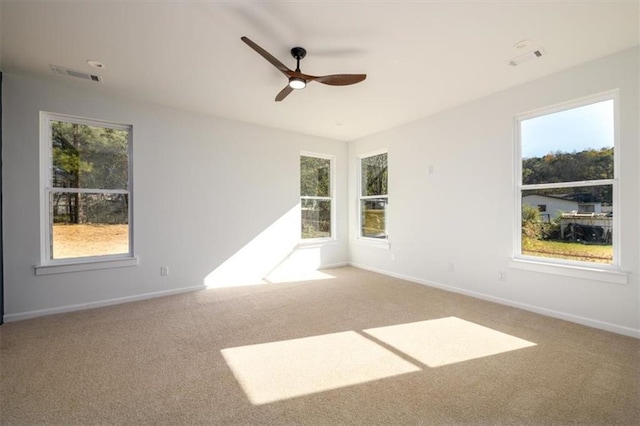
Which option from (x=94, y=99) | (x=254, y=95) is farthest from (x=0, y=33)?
(x=254, y=95)

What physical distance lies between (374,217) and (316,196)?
4.09 feet

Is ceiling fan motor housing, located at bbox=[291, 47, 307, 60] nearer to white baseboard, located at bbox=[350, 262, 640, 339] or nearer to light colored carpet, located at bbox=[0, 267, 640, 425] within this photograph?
light colored carpet, located at bbox=[0, 267, 640, 425]

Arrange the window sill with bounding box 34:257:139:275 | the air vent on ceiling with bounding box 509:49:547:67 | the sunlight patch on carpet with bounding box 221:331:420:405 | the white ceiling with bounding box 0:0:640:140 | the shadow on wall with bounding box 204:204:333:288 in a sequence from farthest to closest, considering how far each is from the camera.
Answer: the shadow on wall with bounding box 204:204:333:288 → the window sill with bounding box 34:257:139:275 → the air vent on ceiling with bounding box 509:49:547:67 → the white ceiling with bounding box 0:0:640:140 → the sunlight patch on carpet with bounding box 221:331:420:405

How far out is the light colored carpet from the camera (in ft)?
5.58

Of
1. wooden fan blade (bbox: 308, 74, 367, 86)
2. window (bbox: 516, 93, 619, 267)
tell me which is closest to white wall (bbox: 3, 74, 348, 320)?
wooden fan blade (bbox: 308, 74, 367, 86)

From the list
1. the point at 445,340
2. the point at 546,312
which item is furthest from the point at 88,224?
the point at 546,312

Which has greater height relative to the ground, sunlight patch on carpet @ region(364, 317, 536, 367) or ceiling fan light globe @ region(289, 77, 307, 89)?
ceiling fan light globe @ region(289, 77, 307, 89)

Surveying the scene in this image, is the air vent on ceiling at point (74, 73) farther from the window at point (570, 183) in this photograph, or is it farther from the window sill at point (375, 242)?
the window at point (570, 183)

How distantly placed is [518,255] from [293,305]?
2.91m

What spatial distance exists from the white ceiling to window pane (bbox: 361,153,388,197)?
1864 millimetres

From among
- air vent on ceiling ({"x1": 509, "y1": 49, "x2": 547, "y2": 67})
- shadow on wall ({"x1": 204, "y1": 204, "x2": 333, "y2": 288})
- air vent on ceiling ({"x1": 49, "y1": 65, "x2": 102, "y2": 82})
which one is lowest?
shadow on wall ({"x1": 204, "y1": 204, "x2": 333, "y2": 288})

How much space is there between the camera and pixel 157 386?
6.41 ft

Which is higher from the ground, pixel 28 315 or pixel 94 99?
pixel 94 99

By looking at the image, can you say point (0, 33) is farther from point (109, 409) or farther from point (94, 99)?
point (109, 409)
